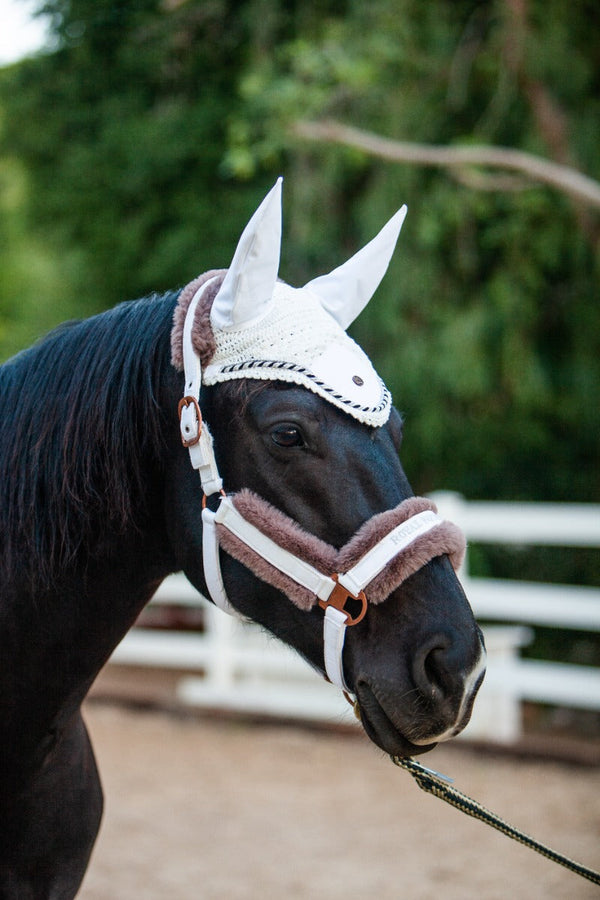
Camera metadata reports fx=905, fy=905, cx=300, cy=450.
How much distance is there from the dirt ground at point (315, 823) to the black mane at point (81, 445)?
1.61 meters

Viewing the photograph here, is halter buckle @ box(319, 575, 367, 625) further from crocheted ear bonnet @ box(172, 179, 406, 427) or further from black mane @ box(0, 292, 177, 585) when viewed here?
black mane @ box(0, 292, 177, 585)

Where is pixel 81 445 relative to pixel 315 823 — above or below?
above

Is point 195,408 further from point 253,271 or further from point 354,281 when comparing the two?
point 354,281

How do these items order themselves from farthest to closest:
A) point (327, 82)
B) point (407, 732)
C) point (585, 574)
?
point (585, 574) < point (327, 82) < point (407, 732)

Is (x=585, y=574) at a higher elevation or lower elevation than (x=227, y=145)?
lower

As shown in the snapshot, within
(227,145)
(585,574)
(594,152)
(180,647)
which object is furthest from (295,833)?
(227,145)

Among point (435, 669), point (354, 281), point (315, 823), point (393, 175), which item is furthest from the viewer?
point (393, 175)

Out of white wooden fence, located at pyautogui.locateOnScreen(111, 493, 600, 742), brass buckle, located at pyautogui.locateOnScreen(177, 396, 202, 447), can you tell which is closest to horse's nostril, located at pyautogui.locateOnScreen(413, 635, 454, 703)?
brass buckle, located at pyautogui.locateOnScreen(177, 396, 202, 447)

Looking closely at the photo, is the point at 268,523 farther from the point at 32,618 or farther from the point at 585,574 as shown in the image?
the point at 585,574

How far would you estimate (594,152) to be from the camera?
666 cm

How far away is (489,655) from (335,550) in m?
4.64

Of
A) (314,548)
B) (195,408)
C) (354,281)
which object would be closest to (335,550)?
(314,548)

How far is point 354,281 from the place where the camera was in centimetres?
191

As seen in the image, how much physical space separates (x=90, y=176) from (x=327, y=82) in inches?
108
